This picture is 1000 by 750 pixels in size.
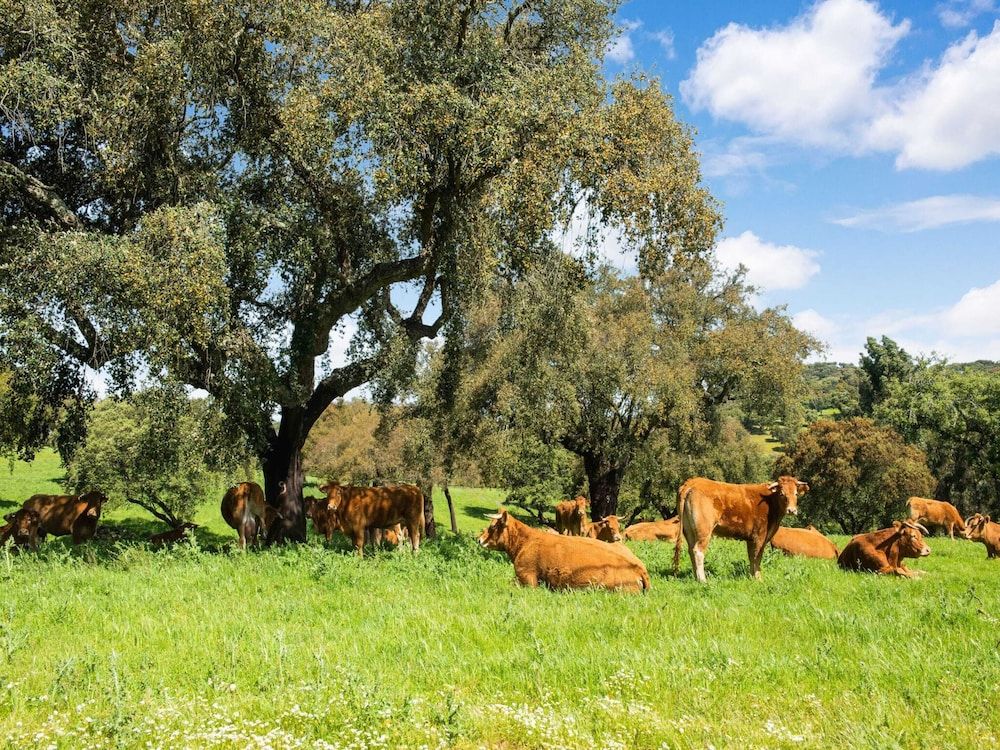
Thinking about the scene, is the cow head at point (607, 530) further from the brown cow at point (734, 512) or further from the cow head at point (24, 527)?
the cow head at point (24, 527)

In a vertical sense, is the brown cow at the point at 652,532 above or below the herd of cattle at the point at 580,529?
below

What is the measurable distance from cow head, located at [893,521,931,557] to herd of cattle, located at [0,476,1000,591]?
0.06 feet

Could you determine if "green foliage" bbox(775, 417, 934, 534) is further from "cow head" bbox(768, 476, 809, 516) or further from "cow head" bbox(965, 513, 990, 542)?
"cow head" bbox(768, 476, 809, 516)

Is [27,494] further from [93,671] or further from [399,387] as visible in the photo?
[93,671]

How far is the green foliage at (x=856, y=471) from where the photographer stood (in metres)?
38.9

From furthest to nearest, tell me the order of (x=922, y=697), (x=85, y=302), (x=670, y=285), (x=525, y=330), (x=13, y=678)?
1. (x=670, y=285)
2. (x=525, y=330)
3. (x=85, y=302)
4. (x=13, y=678)
5. (x=922, y=697)

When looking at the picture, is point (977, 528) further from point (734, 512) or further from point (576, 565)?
point (576, 565)

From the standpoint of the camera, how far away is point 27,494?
32000mm

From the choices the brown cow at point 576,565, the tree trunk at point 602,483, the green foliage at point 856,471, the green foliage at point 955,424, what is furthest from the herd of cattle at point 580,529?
the green foliage at point 955,424

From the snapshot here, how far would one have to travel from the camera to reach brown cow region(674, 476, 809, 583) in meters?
11.4

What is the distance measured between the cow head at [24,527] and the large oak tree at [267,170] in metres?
3.71

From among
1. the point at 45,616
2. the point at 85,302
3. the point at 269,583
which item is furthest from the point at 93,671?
the point at 85,302

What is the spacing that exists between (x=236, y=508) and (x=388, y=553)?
416 centimetres

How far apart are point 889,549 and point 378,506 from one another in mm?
10018
